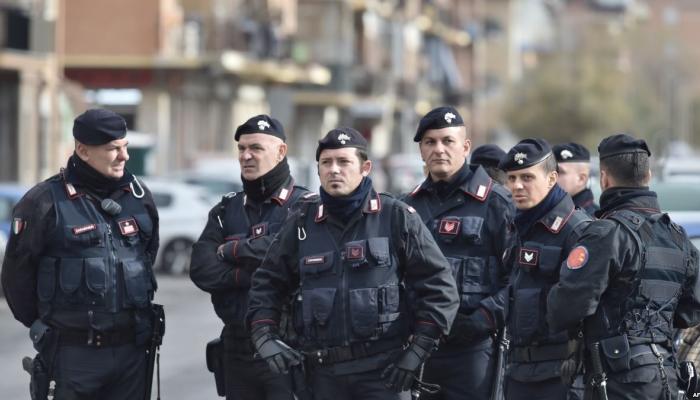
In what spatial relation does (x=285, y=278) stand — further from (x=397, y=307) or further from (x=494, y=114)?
(x=494, y=114)

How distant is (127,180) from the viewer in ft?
27.3

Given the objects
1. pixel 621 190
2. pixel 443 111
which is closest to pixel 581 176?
pixel 443 111

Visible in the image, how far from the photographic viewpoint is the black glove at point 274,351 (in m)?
7.32

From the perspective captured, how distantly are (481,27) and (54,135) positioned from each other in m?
59.2

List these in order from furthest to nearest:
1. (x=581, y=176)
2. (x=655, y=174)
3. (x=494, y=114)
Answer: (x=494, y=114) → (x=655, y=174) → (x=581, y=176)

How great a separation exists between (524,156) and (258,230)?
1.51 metres

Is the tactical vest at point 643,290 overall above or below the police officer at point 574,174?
below

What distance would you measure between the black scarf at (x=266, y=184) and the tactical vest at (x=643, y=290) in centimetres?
210

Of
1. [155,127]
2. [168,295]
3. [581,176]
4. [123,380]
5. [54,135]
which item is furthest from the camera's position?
[155,127]

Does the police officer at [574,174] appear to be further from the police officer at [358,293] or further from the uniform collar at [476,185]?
the police officer at [358,293]

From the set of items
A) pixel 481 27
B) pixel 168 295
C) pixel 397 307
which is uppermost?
pixel 481 27

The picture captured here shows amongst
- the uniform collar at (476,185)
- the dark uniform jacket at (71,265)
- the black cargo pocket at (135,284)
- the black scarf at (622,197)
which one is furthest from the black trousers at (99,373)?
the black scarf at (622,197)

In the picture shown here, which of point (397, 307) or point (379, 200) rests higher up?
point (379, 200)

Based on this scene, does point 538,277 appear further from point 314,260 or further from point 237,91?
point 237,91
